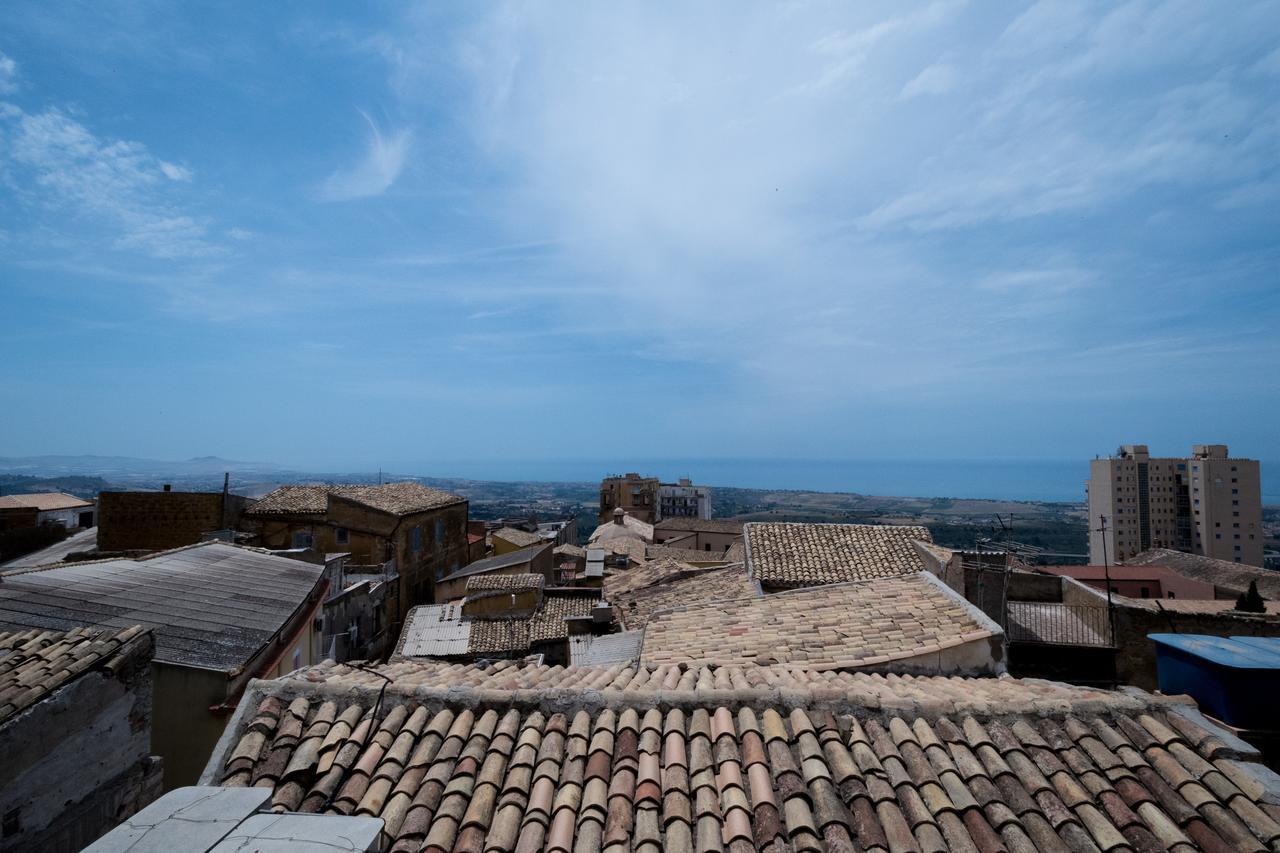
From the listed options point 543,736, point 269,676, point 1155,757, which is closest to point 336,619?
point 269,676

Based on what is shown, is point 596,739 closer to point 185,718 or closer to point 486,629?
point 185,718

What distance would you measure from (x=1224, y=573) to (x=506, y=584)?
3345cm

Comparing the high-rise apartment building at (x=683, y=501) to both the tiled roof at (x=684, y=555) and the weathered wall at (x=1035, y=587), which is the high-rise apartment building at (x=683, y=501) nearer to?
the tiled roof at (x=684, y=555)

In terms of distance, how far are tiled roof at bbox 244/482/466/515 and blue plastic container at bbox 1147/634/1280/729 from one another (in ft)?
91.7

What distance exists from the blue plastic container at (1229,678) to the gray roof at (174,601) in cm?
930

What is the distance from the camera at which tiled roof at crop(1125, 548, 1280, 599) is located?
90.7ft

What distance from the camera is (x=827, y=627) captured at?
33.7ft

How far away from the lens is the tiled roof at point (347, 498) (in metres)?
28.2

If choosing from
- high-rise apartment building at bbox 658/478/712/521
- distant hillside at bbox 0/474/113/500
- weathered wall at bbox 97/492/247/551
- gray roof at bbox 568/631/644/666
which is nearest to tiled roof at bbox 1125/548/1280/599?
gray roof at bbox 568/631/644/666

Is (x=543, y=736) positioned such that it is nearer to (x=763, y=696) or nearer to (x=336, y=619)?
(x=763, y=696)

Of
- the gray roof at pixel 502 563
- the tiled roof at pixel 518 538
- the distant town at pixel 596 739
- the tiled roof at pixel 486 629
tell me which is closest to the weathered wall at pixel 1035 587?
the distant town at pixel 596 739

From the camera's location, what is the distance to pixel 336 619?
1559 centimetres

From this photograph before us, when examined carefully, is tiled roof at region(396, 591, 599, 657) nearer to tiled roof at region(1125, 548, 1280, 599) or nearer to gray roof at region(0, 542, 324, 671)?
gray roof at region(0, 542, 324, 671)

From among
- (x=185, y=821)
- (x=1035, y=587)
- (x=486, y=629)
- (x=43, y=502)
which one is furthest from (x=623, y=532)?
(x=185, y=821)
